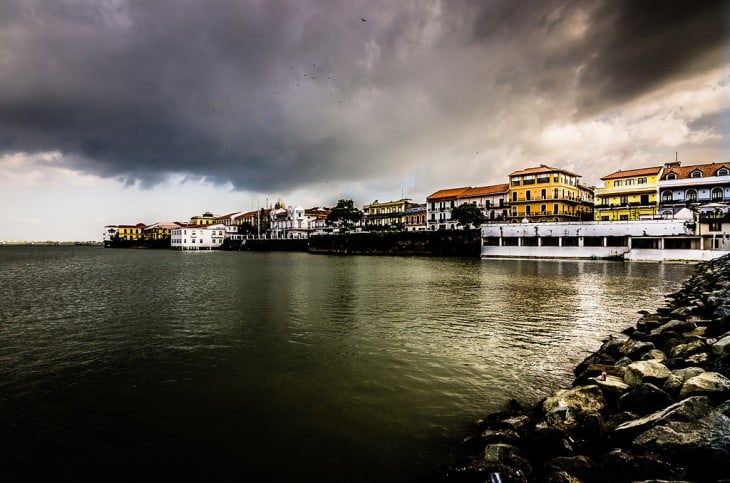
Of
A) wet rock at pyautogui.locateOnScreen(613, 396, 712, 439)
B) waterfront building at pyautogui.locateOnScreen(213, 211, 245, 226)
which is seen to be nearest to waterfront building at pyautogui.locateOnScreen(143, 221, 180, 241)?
A: waterfront building at pyautogui.locateOnScreen(213, 211, 245, 226)

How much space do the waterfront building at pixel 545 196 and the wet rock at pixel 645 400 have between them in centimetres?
7607

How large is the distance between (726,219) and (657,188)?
795 inches

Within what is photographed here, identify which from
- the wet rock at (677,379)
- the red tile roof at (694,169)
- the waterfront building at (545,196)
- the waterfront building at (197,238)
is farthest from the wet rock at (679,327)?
the waterfront building at (197,238)

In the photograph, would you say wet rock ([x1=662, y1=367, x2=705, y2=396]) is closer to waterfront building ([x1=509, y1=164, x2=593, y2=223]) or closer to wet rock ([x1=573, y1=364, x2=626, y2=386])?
wet rock ([x1=573, y1=364, x2=626, y2=386])

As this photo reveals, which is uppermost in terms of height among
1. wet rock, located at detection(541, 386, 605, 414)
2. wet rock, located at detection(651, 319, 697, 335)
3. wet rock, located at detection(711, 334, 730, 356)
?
wet rock, located at detection(711, 334, 730, 356)

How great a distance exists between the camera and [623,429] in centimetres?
631

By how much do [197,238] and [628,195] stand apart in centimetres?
14457

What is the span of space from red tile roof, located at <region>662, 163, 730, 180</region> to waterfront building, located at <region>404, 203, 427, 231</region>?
2084 inches

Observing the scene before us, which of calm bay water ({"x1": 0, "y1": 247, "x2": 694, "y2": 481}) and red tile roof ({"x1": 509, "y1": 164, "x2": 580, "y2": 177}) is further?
red tile roof ({"x1": 509, "y1": 164, "x2": 580, "y2": 177})

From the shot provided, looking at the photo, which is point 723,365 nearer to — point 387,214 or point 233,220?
point 387,214

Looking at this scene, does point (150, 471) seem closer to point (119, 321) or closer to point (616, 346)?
point (616, 346)

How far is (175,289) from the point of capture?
29.7 m

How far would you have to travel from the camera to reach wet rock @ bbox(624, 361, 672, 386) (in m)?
8.13

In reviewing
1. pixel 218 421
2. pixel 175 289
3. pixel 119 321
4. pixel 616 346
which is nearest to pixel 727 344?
pixel 616 346
